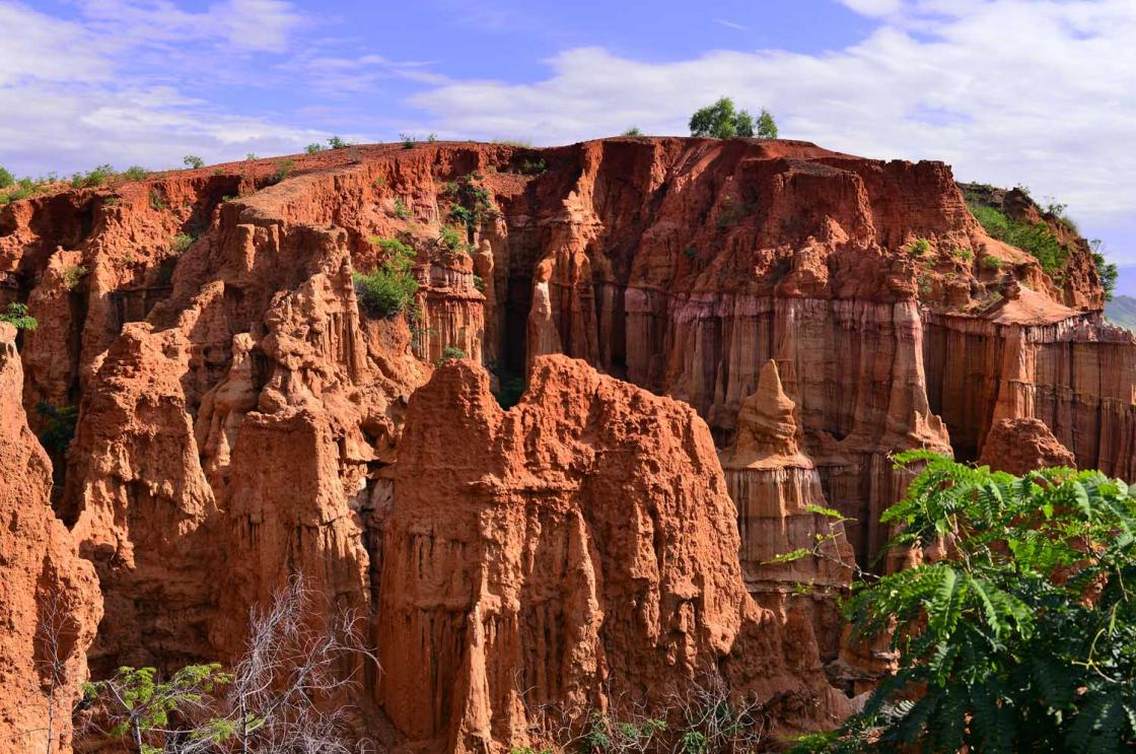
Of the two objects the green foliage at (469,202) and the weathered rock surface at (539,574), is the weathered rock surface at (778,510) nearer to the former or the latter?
the weathered rock surface at (539,574)

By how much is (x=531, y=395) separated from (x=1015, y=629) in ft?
34.9

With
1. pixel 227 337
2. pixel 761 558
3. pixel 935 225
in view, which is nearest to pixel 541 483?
pixel 761 558

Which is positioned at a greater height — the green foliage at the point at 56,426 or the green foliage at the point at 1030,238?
the green foliage at the point at 1030,238

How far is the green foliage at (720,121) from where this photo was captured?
6256 cm

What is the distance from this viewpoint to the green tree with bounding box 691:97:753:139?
62562mm

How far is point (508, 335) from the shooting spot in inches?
1820

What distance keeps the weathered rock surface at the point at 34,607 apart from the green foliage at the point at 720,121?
4812 cm

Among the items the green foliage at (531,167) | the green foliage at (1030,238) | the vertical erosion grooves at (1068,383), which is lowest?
the vertical erosion grooves at (1068,383)

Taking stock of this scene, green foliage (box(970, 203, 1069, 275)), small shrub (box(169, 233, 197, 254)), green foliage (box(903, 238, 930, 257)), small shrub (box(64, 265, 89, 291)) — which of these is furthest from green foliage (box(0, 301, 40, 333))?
green foliage (box(970, 203, 1069, 275))

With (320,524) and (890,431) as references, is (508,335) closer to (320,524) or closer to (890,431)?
(890,431)

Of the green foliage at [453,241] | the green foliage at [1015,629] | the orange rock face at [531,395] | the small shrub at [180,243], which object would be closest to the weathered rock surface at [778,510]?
the orange rock face at [531,395]

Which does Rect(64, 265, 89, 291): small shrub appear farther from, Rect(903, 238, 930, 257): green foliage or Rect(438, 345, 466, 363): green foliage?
Rect(903, 238, 930, 257): green foliage

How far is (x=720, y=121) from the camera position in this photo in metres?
63.3

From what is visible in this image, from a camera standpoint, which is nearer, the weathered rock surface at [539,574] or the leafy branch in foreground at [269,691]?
the leafy branch in foreground at [269,691]
